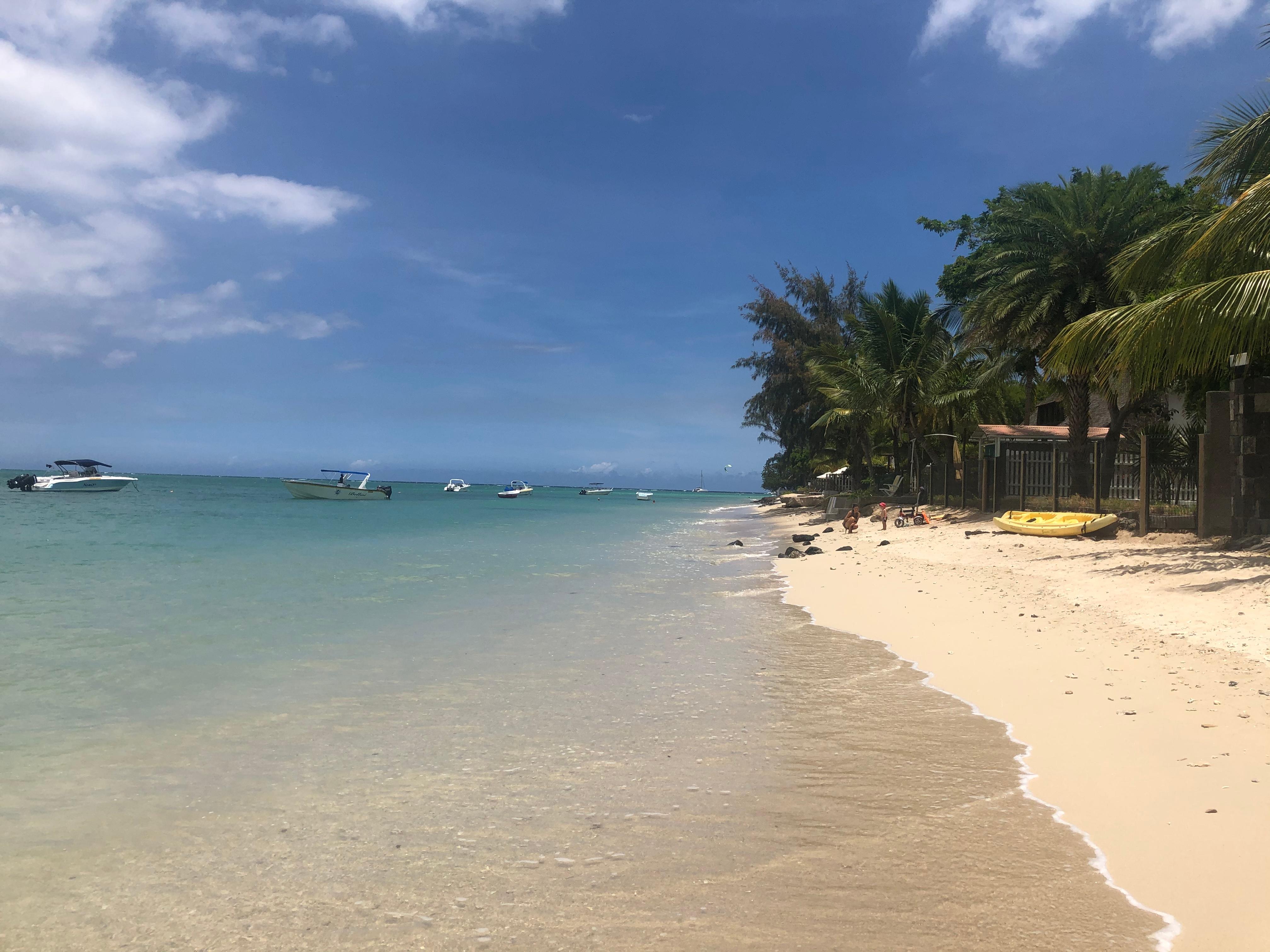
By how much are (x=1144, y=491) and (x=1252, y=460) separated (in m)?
2.02

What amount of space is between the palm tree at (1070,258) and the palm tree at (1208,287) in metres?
6.80

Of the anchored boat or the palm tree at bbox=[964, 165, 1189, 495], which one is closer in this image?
the palm tree at bbox=[964, 165, 1189, 495]

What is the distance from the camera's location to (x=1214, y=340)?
10906 millimetres

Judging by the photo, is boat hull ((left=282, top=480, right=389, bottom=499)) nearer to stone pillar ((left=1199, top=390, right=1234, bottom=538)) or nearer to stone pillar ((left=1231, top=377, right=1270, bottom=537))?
stone pillar ((left=1199, top=390, right=1234, bottom=538))

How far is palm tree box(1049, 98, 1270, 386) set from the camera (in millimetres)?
10281

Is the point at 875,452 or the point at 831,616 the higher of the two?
the point at 875,452

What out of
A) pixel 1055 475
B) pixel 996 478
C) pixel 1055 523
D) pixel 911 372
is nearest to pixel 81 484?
pixel 911 372

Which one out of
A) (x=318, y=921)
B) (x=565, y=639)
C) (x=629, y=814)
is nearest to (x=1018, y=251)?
(x=565, y=639)

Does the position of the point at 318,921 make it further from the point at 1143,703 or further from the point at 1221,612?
the point at 1221,612

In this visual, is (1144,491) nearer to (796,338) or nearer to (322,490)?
(796,338)

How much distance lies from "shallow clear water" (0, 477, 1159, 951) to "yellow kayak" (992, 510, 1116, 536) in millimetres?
7613

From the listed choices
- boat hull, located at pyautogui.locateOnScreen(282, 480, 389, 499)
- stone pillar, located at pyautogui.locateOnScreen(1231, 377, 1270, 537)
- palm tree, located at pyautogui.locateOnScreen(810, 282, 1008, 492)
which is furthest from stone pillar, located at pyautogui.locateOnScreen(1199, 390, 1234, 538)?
boat hull, located at pyautogui.locateOnScreen(282, 480, 389, 499)

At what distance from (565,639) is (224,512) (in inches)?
1781

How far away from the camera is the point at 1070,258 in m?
21.0
